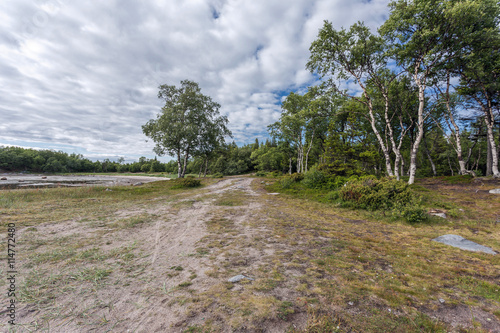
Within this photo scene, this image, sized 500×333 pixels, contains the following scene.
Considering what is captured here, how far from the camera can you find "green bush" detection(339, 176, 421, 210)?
830 cm

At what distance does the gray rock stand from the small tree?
23.3 meters

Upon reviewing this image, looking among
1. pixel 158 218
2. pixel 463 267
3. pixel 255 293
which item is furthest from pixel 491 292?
pixel 158 218

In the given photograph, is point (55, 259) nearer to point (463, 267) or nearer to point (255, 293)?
point (255, 293)

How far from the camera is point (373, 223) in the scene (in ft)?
23.3

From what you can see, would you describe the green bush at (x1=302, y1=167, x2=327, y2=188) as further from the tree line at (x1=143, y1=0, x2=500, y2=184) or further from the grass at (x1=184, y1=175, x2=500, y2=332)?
the grass at (x1=184, y1=175, x2=500, y2=332)

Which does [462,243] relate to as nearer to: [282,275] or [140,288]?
[282,275]

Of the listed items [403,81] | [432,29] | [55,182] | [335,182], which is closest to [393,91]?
[403,81]

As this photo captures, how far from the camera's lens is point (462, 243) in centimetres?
489

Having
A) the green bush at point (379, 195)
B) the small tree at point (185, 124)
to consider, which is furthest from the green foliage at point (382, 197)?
the small tree at point (185, 124)

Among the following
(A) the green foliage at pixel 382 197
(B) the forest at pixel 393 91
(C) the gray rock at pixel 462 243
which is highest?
(B) the forest at pixel 393 91

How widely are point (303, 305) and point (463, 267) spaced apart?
157 inches

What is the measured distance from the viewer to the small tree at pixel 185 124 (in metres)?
23.3

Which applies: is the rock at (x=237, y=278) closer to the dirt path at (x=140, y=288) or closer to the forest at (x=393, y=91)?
the dirt path at (x=140, y=288)

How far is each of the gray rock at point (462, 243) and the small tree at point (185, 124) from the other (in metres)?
23.3
